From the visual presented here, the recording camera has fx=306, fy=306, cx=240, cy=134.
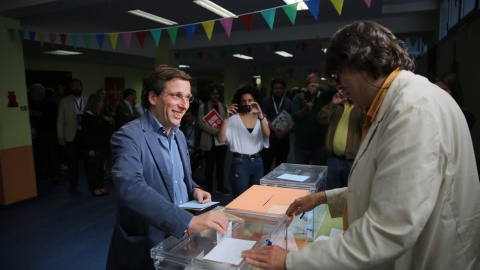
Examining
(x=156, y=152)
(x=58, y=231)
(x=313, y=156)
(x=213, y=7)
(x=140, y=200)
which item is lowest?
(x=58, y=231)

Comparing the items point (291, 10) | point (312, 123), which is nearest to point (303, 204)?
point (312, 123)

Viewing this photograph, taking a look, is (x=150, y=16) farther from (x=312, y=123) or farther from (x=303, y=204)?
(x=303, y=204)

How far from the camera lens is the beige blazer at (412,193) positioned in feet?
2.30

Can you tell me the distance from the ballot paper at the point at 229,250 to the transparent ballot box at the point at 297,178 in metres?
0.67

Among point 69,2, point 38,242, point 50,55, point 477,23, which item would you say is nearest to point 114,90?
point 50,55

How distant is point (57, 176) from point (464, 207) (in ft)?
19.7

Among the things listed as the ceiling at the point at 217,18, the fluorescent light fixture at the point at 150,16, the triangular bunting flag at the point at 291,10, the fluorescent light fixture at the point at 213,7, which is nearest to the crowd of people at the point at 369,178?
the triangular bunting flag at the point at 291,10

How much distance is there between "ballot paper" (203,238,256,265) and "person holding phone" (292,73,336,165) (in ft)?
8.81

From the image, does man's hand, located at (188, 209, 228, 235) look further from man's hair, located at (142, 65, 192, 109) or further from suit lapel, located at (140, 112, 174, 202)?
man's hair, located at (142, 65, 192, 109)

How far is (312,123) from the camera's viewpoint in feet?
11.8

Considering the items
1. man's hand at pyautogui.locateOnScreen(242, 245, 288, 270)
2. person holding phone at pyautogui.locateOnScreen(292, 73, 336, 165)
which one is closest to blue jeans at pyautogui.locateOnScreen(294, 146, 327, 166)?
person holding phone at pyautogui.locateOnScreen(292, 73, 336, 165)

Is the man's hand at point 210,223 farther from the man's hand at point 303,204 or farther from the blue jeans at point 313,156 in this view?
the blue jeans at point 313,156

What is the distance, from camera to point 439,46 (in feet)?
18.1

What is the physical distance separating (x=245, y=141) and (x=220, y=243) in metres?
1.91
